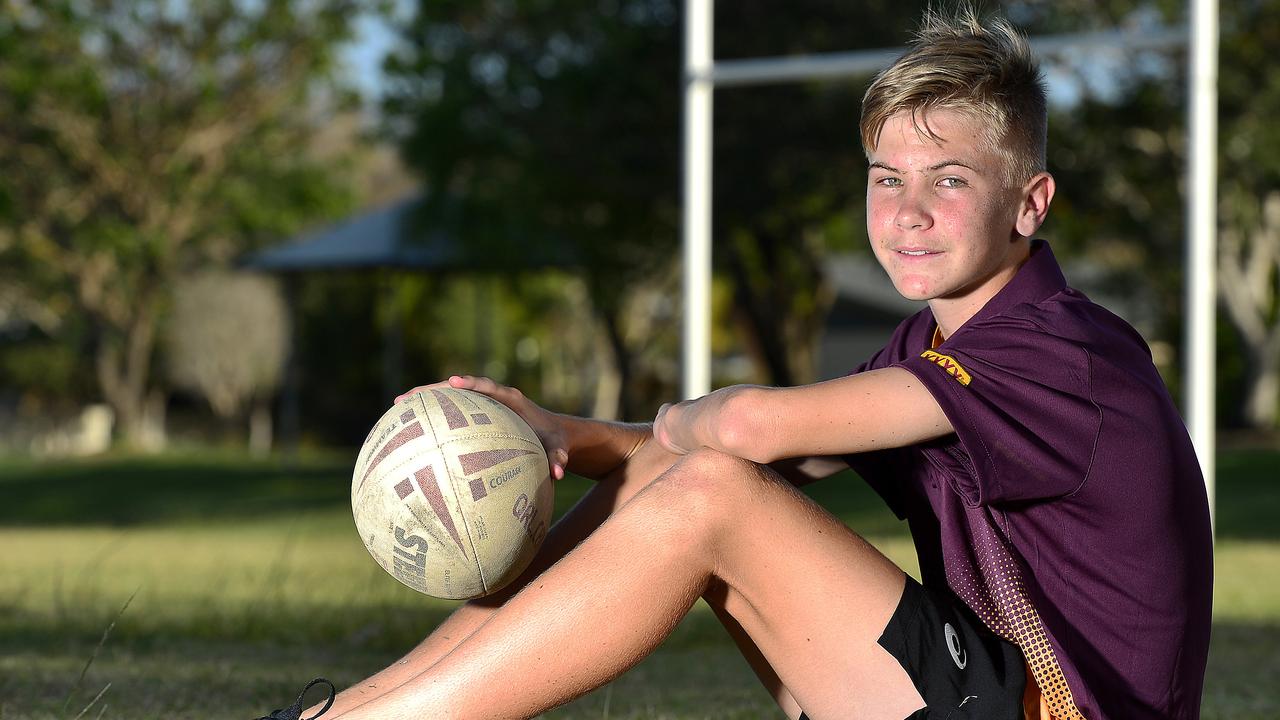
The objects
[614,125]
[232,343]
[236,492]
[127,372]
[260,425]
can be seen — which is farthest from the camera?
[232,343]

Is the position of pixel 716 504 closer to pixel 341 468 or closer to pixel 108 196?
pixel 341 468

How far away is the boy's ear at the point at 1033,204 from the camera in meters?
2.47

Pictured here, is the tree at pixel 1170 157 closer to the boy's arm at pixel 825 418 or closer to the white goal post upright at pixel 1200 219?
the white goal post upright at pixel 1200 219

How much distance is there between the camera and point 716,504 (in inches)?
89.7

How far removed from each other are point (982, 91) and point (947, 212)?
0.20 metres

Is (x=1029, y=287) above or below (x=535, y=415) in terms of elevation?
above

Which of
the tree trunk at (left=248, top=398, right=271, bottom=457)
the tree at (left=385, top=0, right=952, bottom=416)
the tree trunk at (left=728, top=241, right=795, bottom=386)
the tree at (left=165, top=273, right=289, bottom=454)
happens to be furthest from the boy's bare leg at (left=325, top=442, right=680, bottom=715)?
the tree at (left=165, top=273, right=289, bottom=454)

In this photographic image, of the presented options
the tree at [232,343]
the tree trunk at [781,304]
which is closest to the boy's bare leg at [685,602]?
the tree trunk at [781,304]

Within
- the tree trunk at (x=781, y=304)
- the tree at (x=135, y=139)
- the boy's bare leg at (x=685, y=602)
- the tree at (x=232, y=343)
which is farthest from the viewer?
the tree at (x=232, y=343)

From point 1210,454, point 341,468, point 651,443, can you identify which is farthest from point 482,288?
point 651,443

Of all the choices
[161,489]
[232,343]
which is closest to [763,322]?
[161,489]

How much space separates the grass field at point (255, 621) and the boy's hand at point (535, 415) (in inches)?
37.5

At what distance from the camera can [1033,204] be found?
2.49 metres

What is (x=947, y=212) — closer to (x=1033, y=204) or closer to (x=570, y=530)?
(x=1033, y=204)
